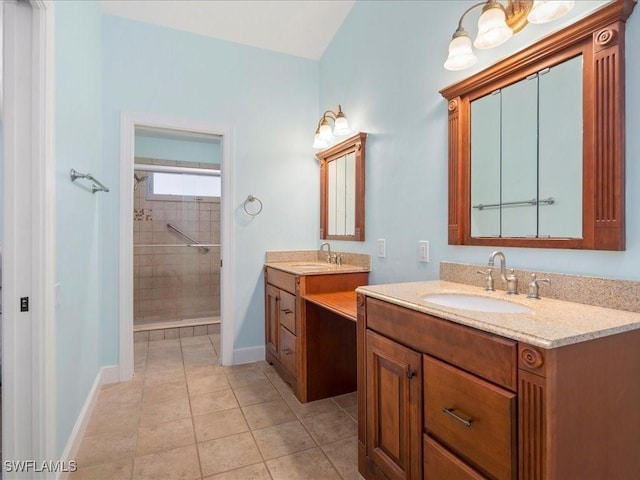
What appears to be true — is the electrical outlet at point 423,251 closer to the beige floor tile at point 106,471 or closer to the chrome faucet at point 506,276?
the chrome faucet at point 506,276

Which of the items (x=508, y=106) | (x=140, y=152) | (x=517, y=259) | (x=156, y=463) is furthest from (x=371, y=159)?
(x=140, y=152)

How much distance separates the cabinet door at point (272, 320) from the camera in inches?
108

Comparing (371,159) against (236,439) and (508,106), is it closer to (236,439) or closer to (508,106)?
(508,106)

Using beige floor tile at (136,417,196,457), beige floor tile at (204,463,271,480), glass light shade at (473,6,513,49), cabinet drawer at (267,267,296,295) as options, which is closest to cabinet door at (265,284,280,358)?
cabinet drawer at (267,267,296,295)

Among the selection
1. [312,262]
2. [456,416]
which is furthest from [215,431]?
[312,262]

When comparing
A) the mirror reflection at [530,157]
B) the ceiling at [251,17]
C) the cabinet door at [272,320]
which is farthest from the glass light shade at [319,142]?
the mirror reflection at [530,157]

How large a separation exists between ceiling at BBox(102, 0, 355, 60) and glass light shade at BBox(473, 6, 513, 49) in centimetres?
171

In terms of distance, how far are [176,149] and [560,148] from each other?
13.8 feet

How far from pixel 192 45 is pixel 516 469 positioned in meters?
3.37

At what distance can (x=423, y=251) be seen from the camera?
6.59ft

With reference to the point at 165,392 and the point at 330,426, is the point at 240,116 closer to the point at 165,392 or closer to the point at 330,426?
the point at 165,392

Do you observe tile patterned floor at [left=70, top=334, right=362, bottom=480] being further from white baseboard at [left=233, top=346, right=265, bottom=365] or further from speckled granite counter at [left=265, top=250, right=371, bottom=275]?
speckled granite counter at [left=265, top=250, right=371, bottom=275]

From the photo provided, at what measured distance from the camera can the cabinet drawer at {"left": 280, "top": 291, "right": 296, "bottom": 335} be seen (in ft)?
7.89

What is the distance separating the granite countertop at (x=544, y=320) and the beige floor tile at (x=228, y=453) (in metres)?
1.10
